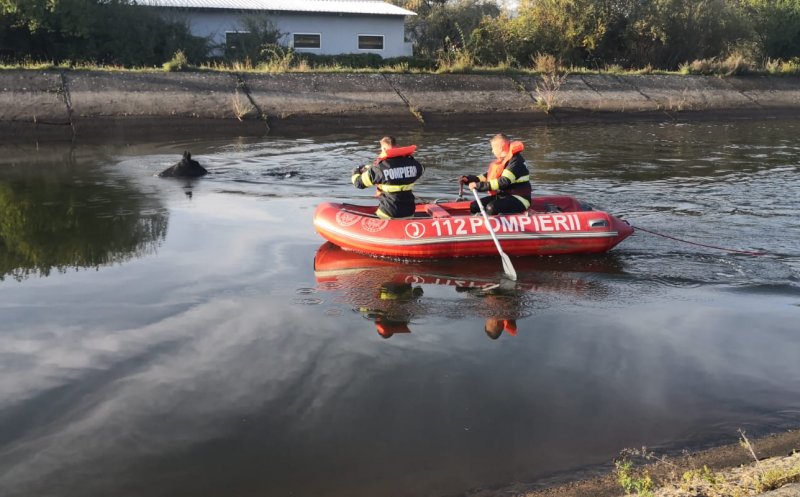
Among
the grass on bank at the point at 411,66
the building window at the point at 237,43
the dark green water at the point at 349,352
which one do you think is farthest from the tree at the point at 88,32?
the dark green water at the point at 349,352

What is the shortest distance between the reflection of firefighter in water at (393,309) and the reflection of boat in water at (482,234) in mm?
877

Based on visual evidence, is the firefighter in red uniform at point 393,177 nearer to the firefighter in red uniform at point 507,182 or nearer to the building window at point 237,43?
the firefighter in red uniform at point 507,182

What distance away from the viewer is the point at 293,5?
106 feet

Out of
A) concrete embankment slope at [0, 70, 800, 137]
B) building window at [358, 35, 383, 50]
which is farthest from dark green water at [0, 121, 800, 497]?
building window at [358, 35, 383, 50]

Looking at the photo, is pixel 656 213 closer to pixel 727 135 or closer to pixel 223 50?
pixel 727 135

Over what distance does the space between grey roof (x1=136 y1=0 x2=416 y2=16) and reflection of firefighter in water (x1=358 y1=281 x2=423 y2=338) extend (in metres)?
23.3

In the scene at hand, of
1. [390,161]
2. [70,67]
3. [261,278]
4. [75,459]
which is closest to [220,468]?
[75,459]

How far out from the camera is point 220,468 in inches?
214

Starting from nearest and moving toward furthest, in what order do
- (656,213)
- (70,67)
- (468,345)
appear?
(468,345), (656,213), (70,67)

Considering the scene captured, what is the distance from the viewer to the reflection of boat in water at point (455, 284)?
845 cm

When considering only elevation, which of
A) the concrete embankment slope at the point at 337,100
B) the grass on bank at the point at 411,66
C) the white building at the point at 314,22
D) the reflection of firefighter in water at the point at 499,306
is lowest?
the reflection of firefighter in water at the point at 499,306

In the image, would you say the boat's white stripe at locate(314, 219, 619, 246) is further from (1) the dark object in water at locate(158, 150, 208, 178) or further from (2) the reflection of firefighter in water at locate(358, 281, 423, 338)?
(1) the dark object in water at locate(158, 150, 208, 178)

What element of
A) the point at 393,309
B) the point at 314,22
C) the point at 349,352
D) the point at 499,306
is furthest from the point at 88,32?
the point at 349,352

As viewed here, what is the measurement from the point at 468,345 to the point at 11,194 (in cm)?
988
